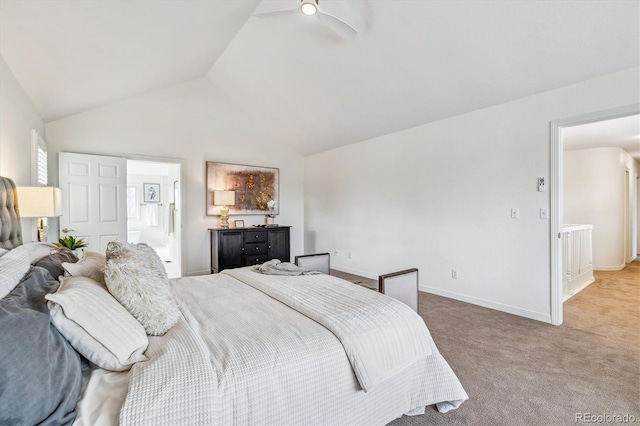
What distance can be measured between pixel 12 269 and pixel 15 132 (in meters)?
1.93

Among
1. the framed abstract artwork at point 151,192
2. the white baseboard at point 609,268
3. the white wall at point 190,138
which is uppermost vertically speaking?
the white wall at point 190,138

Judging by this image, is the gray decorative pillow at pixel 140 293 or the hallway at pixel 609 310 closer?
the gray decorative pillow at pixel 140 293

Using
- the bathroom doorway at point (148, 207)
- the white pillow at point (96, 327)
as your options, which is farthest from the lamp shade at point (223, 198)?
the white pillow at point (96, 327)

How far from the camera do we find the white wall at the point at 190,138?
14.0ft

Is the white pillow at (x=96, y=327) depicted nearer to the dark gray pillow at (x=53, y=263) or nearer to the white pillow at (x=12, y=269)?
the white pillow at (x=12, y=269)

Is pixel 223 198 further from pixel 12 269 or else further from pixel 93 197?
pixel 12 269

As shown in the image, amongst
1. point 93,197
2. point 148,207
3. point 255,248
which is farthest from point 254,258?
point 148,207

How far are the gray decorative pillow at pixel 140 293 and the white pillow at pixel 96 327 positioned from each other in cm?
10

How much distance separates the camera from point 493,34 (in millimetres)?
2646

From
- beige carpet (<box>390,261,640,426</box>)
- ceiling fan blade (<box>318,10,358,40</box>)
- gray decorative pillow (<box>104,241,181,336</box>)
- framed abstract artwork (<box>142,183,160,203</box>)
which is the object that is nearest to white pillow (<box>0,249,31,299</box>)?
gray decorative pillow (<box>104,241,181,336</box>)

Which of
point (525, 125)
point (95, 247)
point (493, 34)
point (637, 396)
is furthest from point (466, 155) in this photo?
point (95, 247)

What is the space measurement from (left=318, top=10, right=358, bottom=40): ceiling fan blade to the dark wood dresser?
341 cm

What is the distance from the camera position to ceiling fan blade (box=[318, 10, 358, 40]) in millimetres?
2518

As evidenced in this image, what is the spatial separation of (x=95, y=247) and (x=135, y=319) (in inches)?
143
